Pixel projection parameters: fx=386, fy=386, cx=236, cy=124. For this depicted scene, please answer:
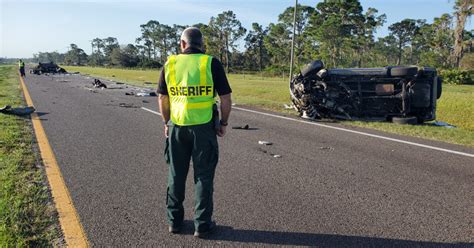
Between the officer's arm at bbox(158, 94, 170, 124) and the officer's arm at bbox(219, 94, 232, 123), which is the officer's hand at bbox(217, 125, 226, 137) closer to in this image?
the officer's arm at bbox(219, 94, 232, 123)

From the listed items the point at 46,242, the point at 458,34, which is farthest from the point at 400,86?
the point at 458,34

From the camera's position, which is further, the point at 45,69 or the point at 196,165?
the point at 45,69

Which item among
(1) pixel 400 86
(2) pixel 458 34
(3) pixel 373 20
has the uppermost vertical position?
(3) pixel 373 20

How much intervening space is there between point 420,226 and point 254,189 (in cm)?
173

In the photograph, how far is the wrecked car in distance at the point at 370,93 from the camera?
9516 millimetres

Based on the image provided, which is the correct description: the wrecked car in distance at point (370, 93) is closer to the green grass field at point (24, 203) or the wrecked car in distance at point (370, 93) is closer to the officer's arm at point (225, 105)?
the green grass field at point (24, 203)

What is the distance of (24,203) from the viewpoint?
3686mm

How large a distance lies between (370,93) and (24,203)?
8.57m

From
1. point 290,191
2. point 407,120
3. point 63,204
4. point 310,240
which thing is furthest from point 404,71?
point 63,204

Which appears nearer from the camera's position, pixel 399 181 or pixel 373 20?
pixel 399 181

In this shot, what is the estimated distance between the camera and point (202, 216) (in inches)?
127

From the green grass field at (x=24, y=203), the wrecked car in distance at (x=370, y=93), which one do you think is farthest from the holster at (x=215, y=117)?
the wrecked car in distance at (x=370, y=93)

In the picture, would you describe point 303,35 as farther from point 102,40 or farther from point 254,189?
point 102,40

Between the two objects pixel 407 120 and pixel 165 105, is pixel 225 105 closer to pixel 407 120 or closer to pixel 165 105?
pixel 165 105
